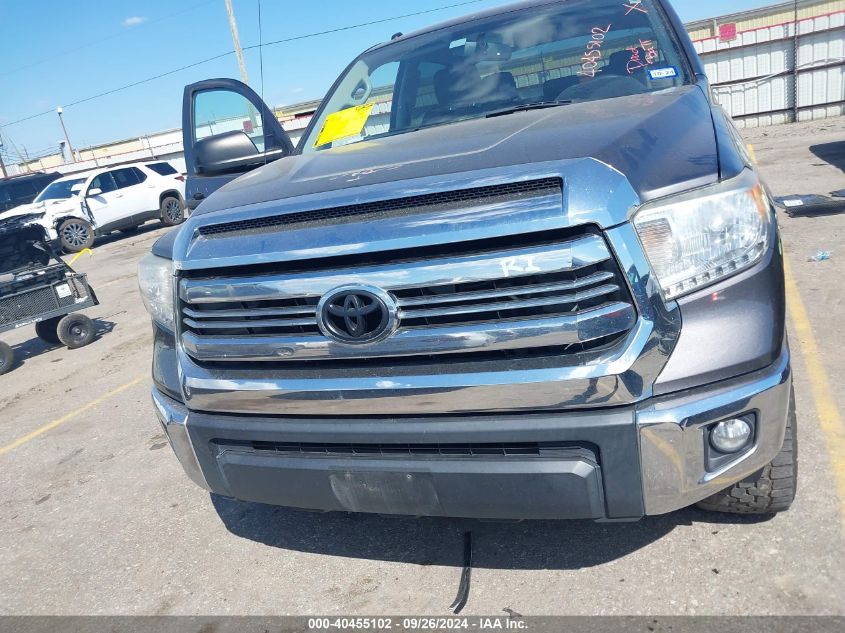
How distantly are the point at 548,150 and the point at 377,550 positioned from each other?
1.65m

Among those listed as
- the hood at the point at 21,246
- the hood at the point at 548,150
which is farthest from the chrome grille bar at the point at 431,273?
the hood at the point at 21,246

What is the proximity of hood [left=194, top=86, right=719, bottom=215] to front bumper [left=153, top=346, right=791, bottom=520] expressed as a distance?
0.60m

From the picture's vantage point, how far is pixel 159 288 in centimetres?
266

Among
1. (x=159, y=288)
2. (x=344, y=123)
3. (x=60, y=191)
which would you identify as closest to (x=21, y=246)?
(x=344, y=123)

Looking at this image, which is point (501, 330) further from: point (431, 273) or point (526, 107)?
point (526, 107)

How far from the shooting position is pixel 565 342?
1.90m

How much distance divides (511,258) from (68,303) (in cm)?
675

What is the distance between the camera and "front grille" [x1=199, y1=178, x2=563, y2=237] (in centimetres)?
193

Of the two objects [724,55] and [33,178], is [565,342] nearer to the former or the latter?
[724,55]

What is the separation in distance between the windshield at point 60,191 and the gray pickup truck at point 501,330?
16561 mm

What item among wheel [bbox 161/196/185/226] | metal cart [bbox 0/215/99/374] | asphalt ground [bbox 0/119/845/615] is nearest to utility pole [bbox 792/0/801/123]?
wheel [bbox 161/196/185/226]

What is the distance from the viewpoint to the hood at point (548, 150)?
200 cm

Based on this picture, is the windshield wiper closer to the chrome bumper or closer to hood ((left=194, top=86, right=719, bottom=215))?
hood ((left=194, top=86, right=719, bottom=215))

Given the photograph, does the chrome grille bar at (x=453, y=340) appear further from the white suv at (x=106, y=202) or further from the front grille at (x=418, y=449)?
the white suv at (x=106, y=202)
